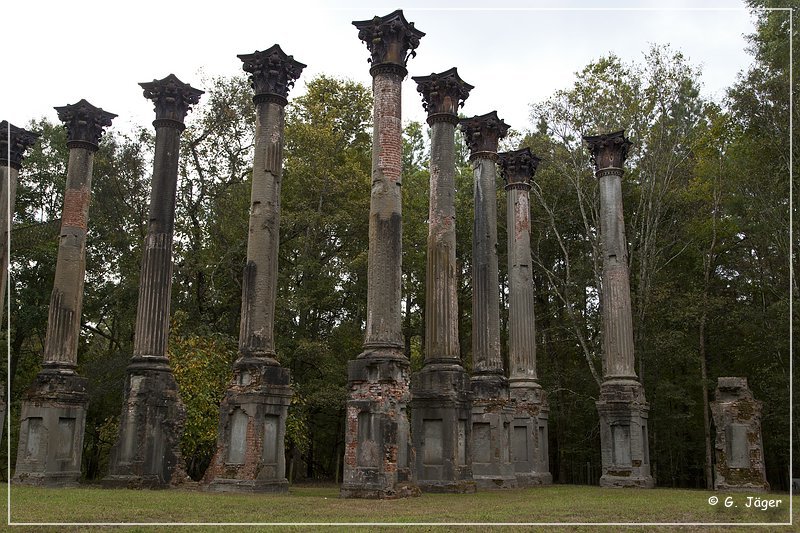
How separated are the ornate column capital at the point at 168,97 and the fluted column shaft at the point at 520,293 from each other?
12533 mm

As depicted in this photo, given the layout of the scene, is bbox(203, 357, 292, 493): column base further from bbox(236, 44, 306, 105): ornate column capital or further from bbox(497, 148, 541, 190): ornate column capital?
bbox(497, 148, 541, 190): ornate column capital

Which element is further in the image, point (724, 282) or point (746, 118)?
point (724, 282)

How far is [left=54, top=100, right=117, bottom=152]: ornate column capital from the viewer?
24531 millimetres

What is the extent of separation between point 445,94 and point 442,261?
516 cm

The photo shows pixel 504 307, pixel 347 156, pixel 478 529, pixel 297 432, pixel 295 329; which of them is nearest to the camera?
pixel 478 529

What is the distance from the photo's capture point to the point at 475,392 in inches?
931

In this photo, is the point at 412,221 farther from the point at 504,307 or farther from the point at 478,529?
the point at 478,529

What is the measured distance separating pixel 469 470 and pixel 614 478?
8.24 m

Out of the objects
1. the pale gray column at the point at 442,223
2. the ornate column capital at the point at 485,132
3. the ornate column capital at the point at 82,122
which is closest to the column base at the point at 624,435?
the pale gray column at the point at 442,223

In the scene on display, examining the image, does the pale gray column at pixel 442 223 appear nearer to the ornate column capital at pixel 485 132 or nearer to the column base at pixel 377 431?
the column base at pixel 377 431

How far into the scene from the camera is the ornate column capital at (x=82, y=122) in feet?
80.5

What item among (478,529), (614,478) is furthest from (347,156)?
(478,529)

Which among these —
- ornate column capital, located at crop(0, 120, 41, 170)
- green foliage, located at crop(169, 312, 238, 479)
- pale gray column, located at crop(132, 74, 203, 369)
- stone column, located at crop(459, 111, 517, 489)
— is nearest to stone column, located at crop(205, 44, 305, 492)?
pale gray column, located at crop(132, 74, 203, 369)

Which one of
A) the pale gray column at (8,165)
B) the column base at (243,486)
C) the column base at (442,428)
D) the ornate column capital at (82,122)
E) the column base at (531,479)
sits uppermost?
the ornate column capital at (82,122)
